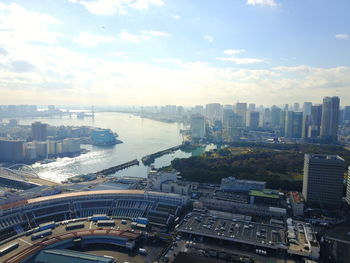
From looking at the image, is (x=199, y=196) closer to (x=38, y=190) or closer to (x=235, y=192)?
(x=235, y=192)

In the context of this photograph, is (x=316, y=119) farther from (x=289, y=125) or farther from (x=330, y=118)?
(x=330, y=118)

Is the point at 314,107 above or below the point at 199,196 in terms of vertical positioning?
above

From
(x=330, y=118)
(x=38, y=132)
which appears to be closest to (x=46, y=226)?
(x=38, y=132)

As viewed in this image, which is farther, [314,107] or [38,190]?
[314,107]

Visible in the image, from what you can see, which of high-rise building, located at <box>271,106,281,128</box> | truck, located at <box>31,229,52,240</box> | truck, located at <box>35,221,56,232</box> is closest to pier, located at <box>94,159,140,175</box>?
truck, located at <box>35,221,56,232</box>

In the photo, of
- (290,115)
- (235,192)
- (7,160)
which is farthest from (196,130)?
(235,192)

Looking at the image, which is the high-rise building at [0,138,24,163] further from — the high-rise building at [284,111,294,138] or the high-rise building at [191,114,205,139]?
the high-rise building at [284,111,294,138]
